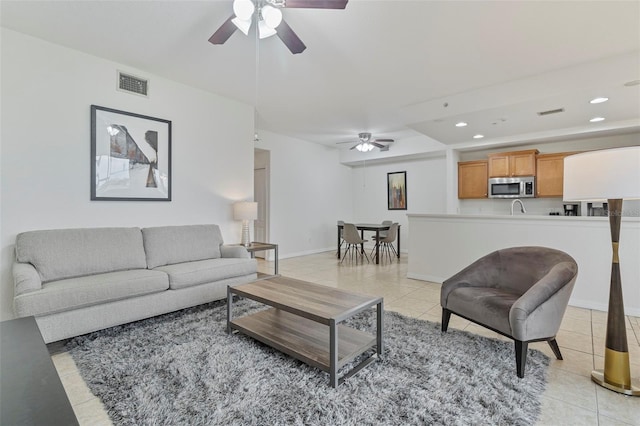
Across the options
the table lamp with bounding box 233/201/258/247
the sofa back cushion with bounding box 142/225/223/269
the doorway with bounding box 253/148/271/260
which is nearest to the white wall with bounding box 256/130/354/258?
the doorway with bounding box 253/148/271/260

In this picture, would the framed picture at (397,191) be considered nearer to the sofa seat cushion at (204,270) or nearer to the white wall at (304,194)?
the white wall at (304,194)

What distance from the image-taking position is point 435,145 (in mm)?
6312

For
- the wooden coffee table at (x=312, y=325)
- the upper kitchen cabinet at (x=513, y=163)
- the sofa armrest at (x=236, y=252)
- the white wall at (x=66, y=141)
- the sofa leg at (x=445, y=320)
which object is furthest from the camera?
the upper kitchen cabinet at (x=513, y=163)

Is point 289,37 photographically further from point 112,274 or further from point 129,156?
point 112,274

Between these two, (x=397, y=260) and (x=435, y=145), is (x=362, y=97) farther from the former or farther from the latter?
(x=397, y=260)

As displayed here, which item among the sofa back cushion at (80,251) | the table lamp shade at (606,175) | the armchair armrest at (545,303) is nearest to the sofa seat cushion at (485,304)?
the armchair armrest at (545,303)

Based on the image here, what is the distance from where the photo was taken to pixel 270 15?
2.06m

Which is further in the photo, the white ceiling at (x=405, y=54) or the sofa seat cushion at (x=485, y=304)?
the white ceiling at (x=405, y=54)

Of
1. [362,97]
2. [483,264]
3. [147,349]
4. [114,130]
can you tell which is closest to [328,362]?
[147,349]

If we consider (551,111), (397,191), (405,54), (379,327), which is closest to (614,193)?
(379,327)

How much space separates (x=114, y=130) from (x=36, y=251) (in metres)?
1.43

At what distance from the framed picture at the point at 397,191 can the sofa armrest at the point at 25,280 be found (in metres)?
6.80

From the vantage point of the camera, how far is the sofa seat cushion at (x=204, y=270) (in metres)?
2.89

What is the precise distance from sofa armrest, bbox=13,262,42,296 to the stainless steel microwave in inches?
260
